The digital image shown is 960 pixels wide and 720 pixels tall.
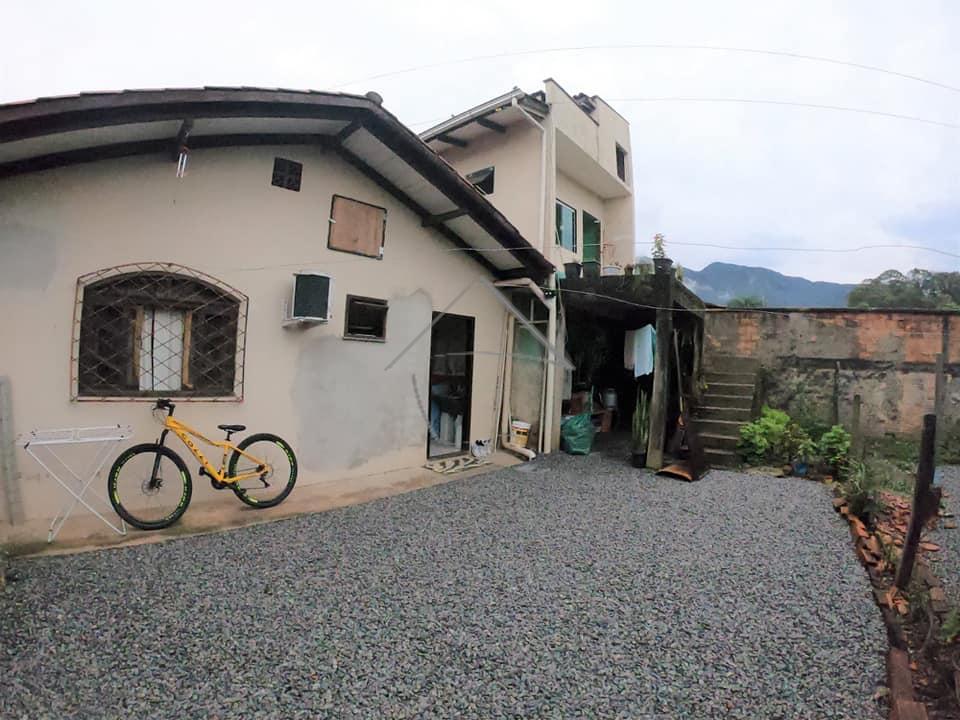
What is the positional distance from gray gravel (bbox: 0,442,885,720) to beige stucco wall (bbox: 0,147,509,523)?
122 centimetres

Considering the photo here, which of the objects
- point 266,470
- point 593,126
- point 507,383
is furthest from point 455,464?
point 593,126

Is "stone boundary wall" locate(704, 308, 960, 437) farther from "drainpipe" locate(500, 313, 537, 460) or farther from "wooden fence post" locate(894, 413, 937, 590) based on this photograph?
"wooden fence post" locate(894, 413, 937, 590)

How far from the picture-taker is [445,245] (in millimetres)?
6465

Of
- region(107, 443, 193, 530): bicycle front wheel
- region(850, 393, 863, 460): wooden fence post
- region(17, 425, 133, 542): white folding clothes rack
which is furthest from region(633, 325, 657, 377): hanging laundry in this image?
region(17, 425, 133, 542): white folding clothes rack

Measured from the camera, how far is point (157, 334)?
14.0 ft

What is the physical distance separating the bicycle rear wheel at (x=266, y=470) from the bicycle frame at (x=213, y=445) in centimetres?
2

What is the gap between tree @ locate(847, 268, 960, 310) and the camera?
44.1 ft

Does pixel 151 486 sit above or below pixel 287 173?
below

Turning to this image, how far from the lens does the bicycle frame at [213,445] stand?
4.04 m

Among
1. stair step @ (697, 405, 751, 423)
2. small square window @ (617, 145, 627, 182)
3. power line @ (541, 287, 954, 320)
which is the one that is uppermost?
small square window @ (617, 145, 627, 182)

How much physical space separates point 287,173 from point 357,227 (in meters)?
0.91

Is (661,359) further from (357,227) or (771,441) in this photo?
(357,227)

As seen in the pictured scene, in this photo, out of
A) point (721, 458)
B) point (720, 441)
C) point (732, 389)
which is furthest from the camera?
point (732, 389)

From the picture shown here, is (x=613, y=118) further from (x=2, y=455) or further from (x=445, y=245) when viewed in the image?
(x=2, y=455)
